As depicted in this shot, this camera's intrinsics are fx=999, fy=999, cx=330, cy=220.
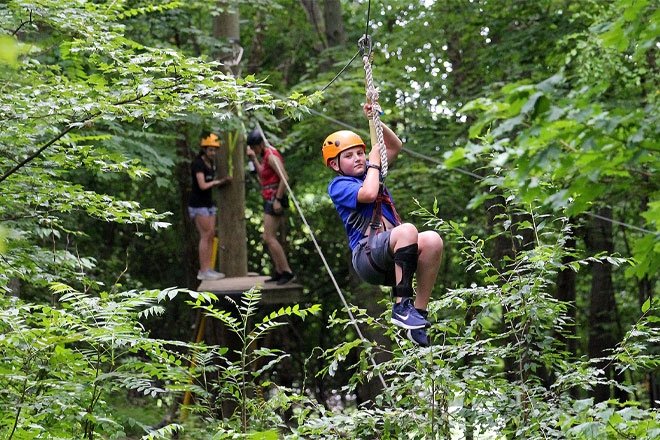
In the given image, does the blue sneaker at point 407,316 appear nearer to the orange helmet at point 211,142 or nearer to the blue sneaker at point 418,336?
the blue sneaker at point 418,336

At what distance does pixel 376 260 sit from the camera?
5543mm

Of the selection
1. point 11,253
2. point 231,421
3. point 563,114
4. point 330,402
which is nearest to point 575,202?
point 563,114

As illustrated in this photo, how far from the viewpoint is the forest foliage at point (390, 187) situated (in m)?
3.04

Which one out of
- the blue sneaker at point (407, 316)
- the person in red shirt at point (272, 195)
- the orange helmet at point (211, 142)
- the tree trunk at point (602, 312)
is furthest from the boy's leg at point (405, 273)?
the tree trunk at point (602, 312)

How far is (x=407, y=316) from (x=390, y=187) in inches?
301

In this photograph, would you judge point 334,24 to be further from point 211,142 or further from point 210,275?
point 210,275

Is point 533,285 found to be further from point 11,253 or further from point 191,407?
point 11,253

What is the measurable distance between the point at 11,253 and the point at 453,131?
758 cm

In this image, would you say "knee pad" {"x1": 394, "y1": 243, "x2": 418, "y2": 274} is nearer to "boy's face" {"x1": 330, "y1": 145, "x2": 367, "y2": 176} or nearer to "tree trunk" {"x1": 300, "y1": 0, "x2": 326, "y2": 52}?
"boy's face" {"x1": 330, "y1": 145, "x2": 367, "y2": 176}

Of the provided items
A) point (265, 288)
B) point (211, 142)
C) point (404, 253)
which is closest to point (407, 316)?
point (404, 253)

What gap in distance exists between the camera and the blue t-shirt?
18.5 ft

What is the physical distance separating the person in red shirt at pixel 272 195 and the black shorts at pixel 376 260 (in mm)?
4503

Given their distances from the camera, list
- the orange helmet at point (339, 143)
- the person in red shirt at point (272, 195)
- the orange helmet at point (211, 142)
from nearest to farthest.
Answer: the orange helmet at point (339, 143) → the person in red shirt at point (272, 195) → the orange helmet at point (211, 142)

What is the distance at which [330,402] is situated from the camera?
18.0 meters
